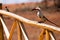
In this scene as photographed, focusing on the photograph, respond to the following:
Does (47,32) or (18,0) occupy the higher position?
(47,32)

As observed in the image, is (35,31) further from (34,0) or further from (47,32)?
(47,32)

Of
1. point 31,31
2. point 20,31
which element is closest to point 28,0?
point 31,31

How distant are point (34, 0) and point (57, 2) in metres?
1.91

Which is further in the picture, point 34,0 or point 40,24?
point 34,0

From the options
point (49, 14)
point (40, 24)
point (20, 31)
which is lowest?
point (49, 14)

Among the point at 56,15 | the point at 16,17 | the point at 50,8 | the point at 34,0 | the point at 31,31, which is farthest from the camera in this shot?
the point at 34,0

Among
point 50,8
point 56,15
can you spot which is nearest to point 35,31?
point 56,15

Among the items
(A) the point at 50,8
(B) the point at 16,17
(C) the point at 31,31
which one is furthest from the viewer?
(A) the point at 50,8

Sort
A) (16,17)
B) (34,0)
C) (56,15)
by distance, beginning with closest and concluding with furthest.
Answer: (16,17) → (56,15) → (34,0)

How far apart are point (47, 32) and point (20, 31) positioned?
0.84 meters

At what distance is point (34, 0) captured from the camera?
1842cm

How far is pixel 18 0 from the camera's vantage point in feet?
58.9

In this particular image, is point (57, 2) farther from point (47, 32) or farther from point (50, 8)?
point (47, 32)

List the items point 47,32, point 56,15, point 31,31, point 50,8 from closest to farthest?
point 47,32 → point 31,31 → point 56,15 → point 50,8
